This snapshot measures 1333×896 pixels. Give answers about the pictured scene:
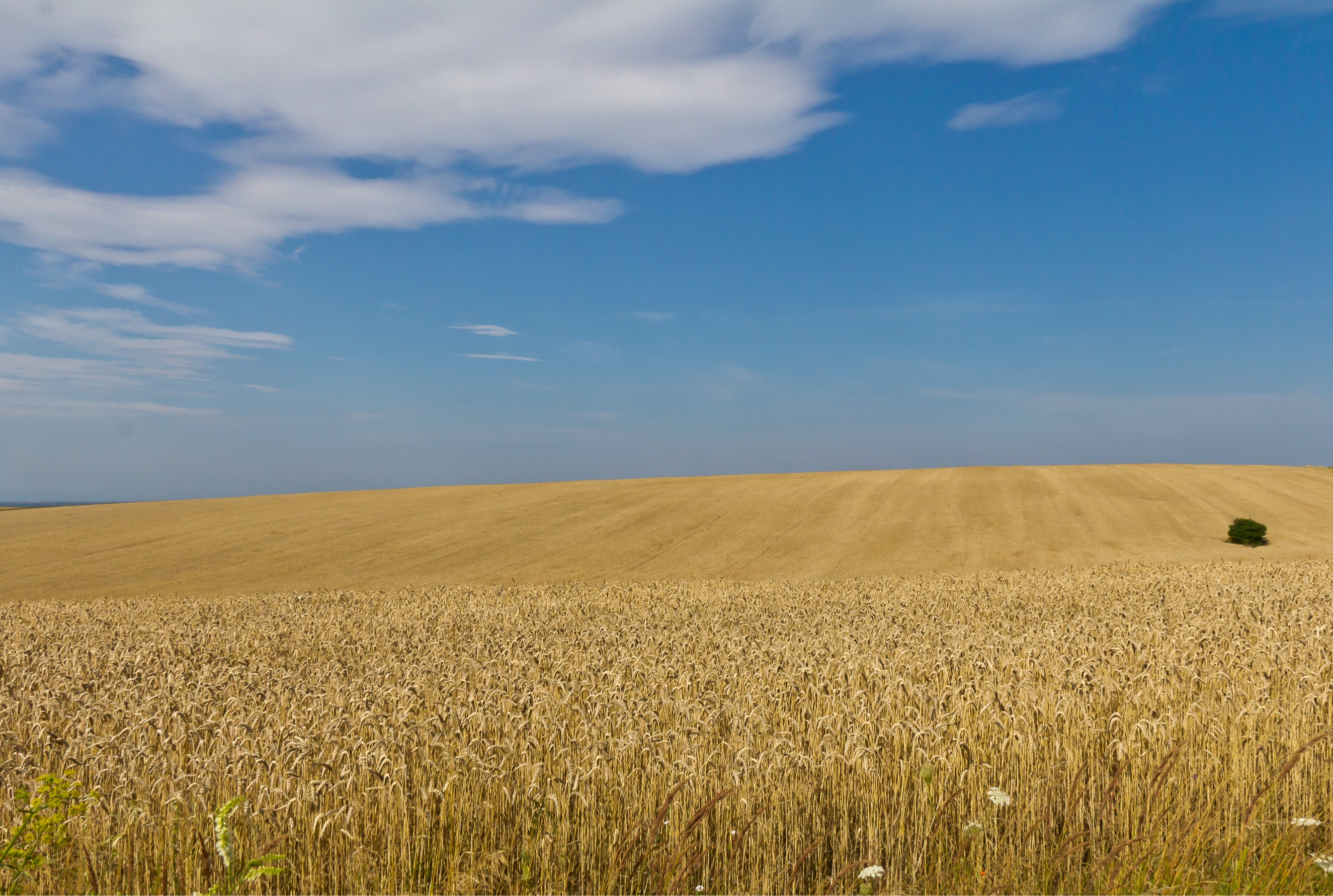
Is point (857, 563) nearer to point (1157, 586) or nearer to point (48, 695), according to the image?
point (1157, 586)

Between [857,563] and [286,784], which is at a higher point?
[286,784]

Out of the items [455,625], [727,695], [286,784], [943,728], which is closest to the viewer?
[286,784]

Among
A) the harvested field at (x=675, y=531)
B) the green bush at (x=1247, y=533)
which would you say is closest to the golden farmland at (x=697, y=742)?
the harvested field at (x=675, y=531)

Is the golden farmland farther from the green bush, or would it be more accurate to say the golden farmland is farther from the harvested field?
the green bush

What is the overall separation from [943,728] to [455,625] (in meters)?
8.95

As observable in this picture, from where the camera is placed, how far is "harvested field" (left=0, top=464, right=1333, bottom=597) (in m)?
28.3

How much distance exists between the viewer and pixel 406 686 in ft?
23.4

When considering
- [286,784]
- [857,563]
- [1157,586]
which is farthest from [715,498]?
[286,784]

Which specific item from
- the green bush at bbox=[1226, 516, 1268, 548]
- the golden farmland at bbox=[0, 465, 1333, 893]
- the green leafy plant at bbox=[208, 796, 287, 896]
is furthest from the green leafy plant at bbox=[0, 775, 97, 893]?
the green bush at bbox=[1226, 516, 1268, 548]

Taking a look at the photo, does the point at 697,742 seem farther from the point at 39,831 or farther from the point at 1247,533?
the point at 1247,533

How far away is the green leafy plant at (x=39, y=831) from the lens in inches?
119

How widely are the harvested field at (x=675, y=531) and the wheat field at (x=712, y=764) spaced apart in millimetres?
17158

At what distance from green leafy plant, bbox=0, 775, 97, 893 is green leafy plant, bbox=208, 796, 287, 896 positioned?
0.49 m

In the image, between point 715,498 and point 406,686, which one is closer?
point 406,686
